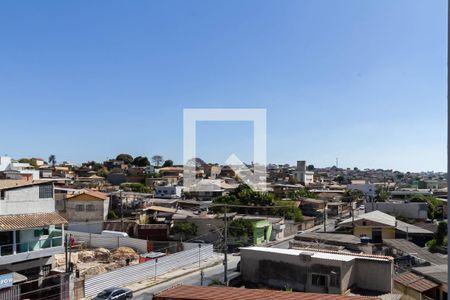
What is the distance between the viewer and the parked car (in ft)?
57.3

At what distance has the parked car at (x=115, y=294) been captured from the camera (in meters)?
17.5

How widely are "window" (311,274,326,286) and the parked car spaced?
327 inches

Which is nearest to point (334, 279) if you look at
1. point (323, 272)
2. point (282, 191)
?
point (323, 272)

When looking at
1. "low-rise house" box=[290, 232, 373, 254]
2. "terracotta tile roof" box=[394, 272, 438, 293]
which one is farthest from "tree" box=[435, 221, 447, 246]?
"terracotta tile roof" box=[394, 272, 438, 293]

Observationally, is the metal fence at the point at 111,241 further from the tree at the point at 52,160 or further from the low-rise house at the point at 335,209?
the tree at the point at 52,160

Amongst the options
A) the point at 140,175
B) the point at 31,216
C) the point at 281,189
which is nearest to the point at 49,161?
the point at 140,175

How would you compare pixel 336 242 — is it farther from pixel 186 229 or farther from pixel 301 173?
pixel 301 173

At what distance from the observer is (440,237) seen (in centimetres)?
2723

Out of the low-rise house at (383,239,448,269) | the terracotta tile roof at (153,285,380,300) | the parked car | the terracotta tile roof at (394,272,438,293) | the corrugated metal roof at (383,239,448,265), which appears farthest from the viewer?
the corrugated metal roof at (383,239,448,265)

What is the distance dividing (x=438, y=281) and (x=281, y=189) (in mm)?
49393

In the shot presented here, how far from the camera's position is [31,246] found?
17.7 m

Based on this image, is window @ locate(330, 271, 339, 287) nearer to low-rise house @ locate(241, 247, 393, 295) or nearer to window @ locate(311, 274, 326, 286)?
low-rise house @ locate(241, 247, 393, 295)

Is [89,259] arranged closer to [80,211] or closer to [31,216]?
[31,216]

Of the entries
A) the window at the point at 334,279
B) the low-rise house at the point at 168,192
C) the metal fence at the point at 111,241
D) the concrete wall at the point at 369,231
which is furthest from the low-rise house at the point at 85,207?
the window at the point at 334,279
